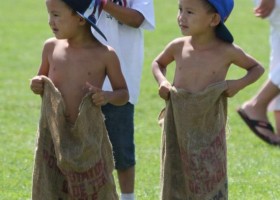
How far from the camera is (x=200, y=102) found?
6.07 m

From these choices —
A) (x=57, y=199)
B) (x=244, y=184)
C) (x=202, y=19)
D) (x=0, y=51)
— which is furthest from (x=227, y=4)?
(x=0, y=51)

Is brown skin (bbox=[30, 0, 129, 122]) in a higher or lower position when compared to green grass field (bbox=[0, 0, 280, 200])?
higher

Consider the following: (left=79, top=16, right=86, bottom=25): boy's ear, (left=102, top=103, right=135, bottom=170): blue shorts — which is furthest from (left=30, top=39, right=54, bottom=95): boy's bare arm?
(left=102, top=103, right=135, bottom=170): blue shorts

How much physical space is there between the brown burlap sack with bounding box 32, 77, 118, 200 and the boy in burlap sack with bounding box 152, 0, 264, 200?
1.29 feet

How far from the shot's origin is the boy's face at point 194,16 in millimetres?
6145

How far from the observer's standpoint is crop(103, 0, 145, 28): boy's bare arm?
6.61 m

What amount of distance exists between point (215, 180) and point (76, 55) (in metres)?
1.06

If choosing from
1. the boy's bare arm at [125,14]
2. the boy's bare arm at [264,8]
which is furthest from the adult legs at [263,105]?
the boy's bare arm at [125,14]

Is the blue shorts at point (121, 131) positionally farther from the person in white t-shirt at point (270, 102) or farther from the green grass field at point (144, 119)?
the person in white t-shirt at point (270, 102)

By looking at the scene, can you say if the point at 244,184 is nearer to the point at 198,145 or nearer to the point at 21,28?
the point at 198,145

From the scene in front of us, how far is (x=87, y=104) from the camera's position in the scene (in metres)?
5.94

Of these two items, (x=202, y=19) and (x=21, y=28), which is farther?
(x=21, y=28)

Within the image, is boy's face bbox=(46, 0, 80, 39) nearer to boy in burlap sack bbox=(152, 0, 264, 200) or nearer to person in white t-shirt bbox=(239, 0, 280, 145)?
boy in burlap sack bbox=(152, 0, 264, 200)

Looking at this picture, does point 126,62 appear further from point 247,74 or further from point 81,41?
point 247,74
